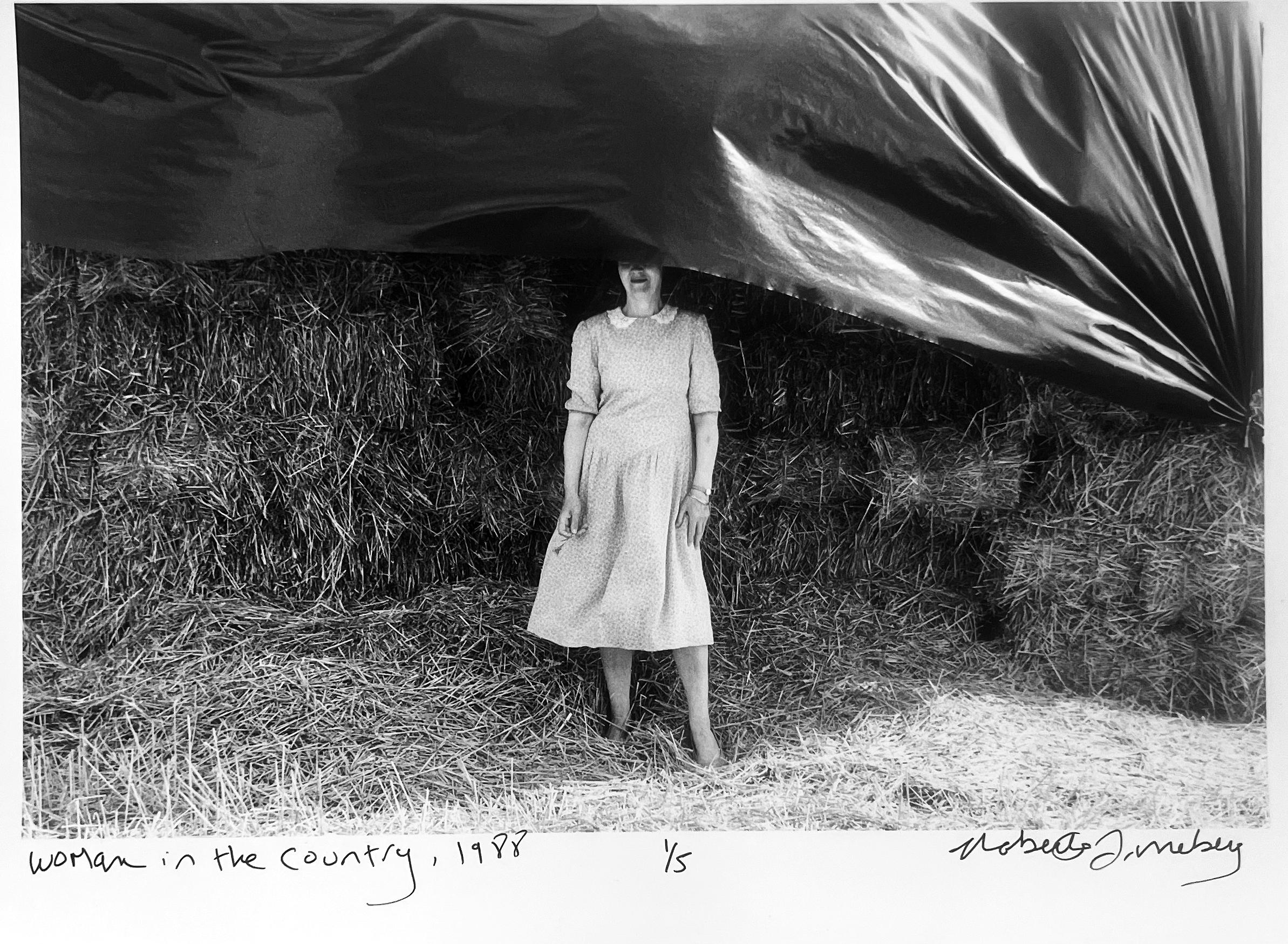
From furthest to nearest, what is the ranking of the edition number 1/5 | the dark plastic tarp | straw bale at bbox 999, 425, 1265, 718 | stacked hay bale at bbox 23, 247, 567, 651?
stacked hay bale at bbox 23, 247, 567, 651 < straw bale at bbox 999, 425, 1265, 718 < the edition number 1/5 < the dark plastic tarp

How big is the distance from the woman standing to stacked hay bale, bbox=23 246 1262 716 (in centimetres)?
26

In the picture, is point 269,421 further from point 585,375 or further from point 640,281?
point 640,281

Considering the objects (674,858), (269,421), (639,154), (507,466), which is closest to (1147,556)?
(674,858)

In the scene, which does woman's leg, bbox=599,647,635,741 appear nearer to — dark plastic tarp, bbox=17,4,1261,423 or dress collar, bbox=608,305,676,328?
dress collar, bbox=608,305,676,328

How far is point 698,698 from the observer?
2.68m

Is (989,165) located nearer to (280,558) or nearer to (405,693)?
(405,693)

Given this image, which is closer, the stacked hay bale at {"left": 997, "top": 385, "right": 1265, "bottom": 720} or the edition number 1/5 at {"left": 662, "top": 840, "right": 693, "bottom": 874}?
the edition number 1/5 at {"left": 662, "top": 840, "right": 693, "bottom": 874}

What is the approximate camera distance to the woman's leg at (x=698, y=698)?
266 centimetres

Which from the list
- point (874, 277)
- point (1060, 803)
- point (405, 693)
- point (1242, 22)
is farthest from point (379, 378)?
point (1242, 22)

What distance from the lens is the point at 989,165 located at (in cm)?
241

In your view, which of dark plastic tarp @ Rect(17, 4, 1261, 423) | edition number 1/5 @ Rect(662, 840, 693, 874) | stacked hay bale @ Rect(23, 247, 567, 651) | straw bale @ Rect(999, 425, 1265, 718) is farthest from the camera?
stacked hay bale @ Rect(23, 247, 567, 651)

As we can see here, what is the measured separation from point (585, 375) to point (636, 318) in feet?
0.69

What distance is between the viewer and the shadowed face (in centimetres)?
258

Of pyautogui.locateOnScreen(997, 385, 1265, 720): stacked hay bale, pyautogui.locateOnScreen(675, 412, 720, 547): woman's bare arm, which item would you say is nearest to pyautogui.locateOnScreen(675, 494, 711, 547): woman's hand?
pyautogui.locateOnScreen(675, 412, 720, 547): woman's bare arm
